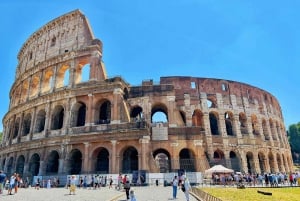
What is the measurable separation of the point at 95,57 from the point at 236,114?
56.8ft

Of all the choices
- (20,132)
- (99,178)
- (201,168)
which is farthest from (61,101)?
(201,168)

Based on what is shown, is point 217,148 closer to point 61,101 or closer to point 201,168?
point 201,168

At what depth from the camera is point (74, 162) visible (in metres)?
22.2

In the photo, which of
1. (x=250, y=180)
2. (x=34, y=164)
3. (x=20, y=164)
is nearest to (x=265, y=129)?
(x=250, y=180)

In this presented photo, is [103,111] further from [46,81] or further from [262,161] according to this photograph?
[262,161]

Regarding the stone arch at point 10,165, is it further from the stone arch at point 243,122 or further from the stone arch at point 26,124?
the stone arch at point 243,122

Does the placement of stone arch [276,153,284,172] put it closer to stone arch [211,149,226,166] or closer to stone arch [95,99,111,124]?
stone arch [211,149,226,166]

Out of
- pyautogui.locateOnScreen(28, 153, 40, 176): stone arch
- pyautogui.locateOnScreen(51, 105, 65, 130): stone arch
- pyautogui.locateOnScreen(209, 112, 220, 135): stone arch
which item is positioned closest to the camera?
pyautogui.locateOnScreen(28, 153, 40, 176): stone arch

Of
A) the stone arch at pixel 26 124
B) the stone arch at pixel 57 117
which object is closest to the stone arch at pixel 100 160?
the stone arch at pixel 57 117

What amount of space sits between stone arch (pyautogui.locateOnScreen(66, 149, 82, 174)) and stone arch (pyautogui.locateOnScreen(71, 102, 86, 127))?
266cm

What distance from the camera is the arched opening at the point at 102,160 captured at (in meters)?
21.0

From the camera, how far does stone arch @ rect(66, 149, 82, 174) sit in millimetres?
20914

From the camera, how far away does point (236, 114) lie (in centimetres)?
2734

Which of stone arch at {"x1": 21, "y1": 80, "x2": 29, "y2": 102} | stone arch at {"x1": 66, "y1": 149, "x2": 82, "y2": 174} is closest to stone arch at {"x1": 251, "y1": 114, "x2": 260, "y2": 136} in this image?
stone arch at {"x1": 66, "y1": 149, "x2": 82, "y2": 174}
